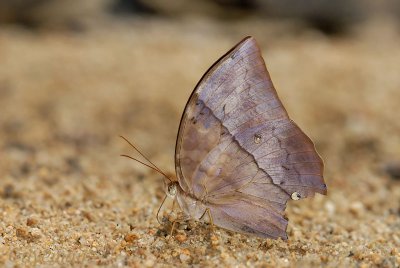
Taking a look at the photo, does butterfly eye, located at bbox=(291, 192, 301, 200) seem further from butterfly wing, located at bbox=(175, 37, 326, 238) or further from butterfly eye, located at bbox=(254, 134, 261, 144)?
butterfly eye, located at bbox=(254, 134, 261, 144)

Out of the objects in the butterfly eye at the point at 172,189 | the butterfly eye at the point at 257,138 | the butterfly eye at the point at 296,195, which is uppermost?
the butterfly eye at the point at 257,138

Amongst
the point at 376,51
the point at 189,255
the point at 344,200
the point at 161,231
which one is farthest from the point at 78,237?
the point at 376,51

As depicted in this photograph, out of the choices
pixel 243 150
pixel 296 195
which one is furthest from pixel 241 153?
pixel 296 195

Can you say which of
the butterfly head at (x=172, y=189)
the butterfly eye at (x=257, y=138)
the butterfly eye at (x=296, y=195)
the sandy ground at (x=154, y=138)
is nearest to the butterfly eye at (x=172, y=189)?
the butterfly head at (x=172, y=189)

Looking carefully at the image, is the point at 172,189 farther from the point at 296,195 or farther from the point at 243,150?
the point at 296,195

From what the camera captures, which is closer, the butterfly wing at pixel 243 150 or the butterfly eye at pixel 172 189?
the butterfly wing at pixel 243 150

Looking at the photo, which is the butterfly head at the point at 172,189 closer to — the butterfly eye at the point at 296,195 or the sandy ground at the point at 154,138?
the sandy ground at the point at 154,138

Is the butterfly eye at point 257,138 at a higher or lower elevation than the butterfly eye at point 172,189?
higher
